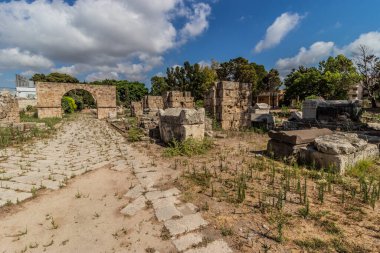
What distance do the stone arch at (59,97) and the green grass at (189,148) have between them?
16.9 metres

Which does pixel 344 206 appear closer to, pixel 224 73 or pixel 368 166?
pixel 368 166

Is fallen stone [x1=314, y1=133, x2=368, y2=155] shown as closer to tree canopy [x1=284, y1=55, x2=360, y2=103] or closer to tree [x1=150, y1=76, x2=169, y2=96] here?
tree canopy [x1=284, y1=55, x2=360, y2=103]

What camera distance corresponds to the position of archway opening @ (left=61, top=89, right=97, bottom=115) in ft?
94.1

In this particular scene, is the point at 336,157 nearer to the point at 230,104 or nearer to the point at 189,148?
the point at 189,148

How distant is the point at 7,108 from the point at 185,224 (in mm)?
14714

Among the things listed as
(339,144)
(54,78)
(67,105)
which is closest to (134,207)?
(339,144)

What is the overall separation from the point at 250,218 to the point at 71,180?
3.48m

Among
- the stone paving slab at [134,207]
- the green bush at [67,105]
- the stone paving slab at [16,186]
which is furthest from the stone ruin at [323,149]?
the green bush at [67,105]

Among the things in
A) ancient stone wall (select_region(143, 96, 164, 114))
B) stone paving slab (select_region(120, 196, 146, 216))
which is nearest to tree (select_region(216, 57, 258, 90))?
ancient stone wall (select_region(143, 96, 164, 114))

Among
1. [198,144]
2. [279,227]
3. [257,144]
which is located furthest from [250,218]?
[257,144]

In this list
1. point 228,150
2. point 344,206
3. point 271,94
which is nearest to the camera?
point 344,206

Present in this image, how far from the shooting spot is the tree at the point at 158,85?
37787 mm

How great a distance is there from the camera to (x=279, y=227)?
2.38 meters

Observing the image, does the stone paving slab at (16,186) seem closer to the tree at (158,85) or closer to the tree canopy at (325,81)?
the tree canopy at (325,81)
